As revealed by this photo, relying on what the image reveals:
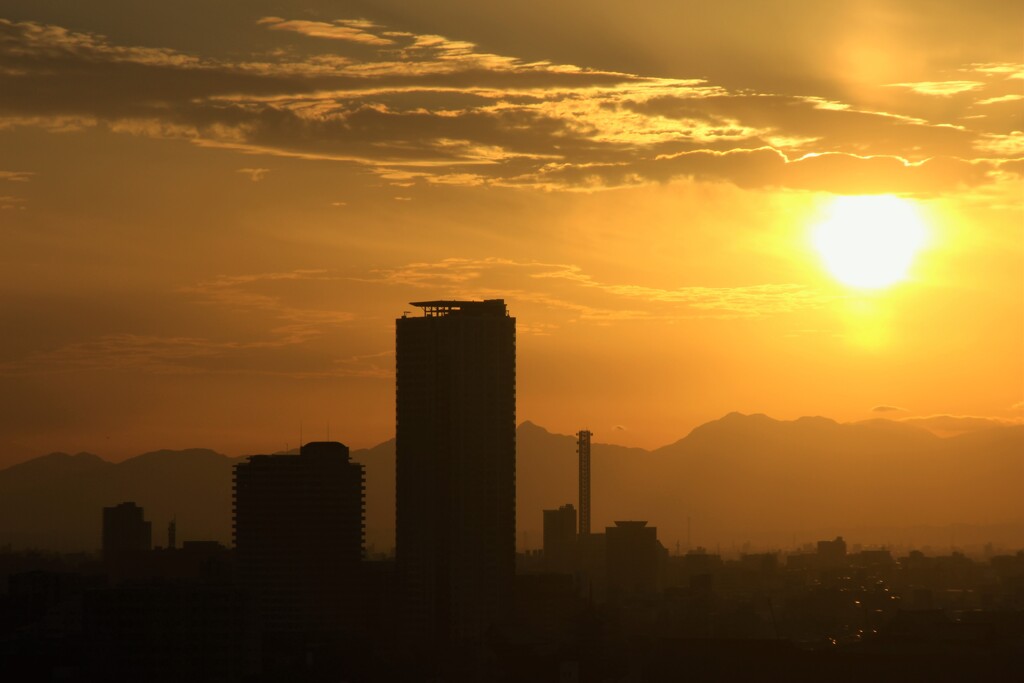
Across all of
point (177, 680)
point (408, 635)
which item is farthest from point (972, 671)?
point (408, 635)

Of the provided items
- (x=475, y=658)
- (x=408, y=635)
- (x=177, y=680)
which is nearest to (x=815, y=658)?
(x=475, y=658)

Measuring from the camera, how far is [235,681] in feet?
465

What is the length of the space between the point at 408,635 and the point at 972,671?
7419 centimetres

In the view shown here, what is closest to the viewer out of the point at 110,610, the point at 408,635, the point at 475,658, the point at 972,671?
the point at 972,671

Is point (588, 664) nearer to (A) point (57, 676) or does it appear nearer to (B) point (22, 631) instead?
(A) point (57, 676)

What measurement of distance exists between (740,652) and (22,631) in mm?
66853

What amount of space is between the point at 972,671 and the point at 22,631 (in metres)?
83.6

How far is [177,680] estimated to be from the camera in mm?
143250

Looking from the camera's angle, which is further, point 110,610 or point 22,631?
point 22,631

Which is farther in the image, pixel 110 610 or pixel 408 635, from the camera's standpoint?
pixel 408 635

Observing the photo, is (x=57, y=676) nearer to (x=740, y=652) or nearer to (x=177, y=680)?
(x=177, y=680)

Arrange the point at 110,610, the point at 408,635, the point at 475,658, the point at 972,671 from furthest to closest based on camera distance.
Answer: the point at 408,635
the point at 475,658
the point at 110,610
the point at 972,671

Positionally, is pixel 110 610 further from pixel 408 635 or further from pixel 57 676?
pixel 408 635

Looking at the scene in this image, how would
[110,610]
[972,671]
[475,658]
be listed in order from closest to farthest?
1. [972,671]
2. [110,610]
3. [475,658]
